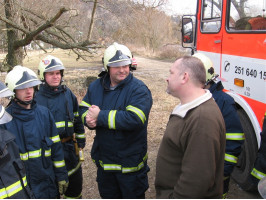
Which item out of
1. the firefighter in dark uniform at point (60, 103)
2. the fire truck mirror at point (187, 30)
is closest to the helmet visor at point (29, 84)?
the firefighter in dark uniform at point (60, 103)

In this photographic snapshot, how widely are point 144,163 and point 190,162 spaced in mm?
1243

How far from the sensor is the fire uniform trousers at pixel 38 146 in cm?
219

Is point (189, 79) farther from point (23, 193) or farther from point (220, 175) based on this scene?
point (23, 193)

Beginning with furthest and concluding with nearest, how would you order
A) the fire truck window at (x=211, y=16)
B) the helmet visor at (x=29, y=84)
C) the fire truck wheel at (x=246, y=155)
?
the fire truck window at (x=211, y=16)
the fire truck wheel at (x=246, y=155)
the helmet visor at (x=29, y=84)

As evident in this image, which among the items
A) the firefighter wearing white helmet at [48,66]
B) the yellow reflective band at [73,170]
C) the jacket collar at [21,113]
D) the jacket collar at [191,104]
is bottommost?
the yellow reflective band at [73,170]

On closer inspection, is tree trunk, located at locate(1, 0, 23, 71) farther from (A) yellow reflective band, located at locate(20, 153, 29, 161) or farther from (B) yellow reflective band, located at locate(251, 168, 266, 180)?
(B) yellow reflective band, located at locate(251, 168, 266, 180)

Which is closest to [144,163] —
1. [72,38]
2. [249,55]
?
[249,55]

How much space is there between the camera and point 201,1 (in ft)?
13.0

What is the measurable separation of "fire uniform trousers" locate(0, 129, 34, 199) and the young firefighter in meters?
0.46

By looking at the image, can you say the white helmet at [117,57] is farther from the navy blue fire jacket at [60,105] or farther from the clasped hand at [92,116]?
the navy blue fire jacket at [60,105]

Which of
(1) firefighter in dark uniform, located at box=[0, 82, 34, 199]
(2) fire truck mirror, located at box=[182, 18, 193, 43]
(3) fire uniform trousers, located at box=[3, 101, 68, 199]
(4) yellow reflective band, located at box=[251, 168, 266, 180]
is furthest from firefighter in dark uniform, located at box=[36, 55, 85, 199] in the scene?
(2) fire truck mirror, located at box=[182, 18, 193, 43]

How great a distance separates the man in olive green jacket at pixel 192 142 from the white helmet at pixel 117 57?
0.90 metres

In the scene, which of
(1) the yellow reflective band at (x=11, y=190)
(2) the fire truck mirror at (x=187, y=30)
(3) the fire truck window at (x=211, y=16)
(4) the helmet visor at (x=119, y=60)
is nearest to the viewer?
(1) the yellow reflective band at (x=11, y=190)

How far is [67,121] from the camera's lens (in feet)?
9.40
